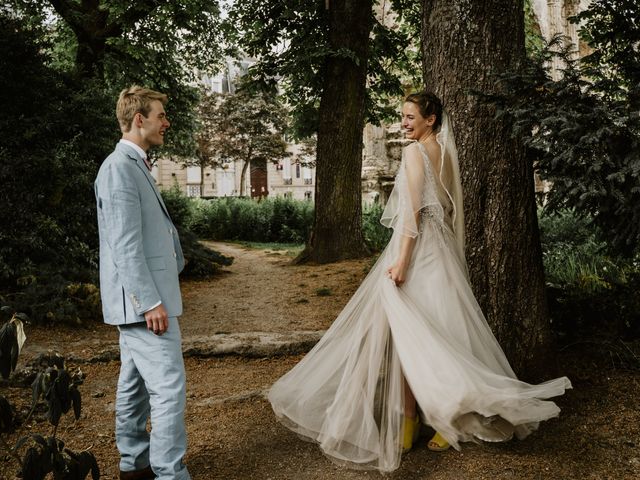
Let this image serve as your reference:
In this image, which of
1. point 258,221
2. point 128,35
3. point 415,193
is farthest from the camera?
point 258,221

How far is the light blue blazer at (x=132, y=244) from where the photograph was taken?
9.34ft

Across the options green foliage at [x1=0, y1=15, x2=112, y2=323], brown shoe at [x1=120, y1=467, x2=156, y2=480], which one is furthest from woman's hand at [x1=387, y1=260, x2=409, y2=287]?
green foliage at [x1=0, y1=15, x2=112, y2=323]

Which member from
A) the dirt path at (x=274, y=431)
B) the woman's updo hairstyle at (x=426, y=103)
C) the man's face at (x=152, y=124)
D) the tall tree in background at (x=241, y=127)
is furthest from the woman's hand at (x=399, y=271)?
the tall tree in background at (x=241, y=127)

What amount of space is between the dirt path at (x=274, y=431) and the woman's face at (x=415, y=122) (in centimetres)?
203

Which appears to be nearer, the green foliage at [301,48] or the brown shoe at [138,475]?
the brown shoe at [138,475]

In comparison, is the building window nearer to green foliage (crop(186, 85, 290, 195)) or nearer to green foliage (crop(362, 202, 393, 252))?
green foliage (crop(186, 85, 290, 195))

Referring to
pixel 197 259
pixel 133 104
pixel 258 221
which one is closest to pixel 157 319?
pixel 133 104

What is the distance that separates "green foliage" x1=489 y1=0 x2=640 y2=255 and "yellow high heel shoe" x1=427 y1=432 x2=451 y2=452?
5.75 ft

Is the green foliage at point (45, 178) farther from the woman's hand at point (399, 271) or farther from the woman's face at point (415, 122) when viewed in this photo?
the woman's face at point (415, 122)

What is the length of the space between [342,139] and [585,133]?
26.8 ft

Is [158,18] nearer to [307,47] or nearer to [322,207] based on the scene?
[307,47]

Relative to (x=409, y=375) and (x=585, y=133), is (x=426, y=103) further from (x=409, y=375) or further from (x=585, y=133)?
(x=409, y=375)

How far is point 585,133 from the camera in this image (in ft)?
11.9

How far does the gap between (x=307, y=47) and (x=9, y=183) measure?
6183mm
